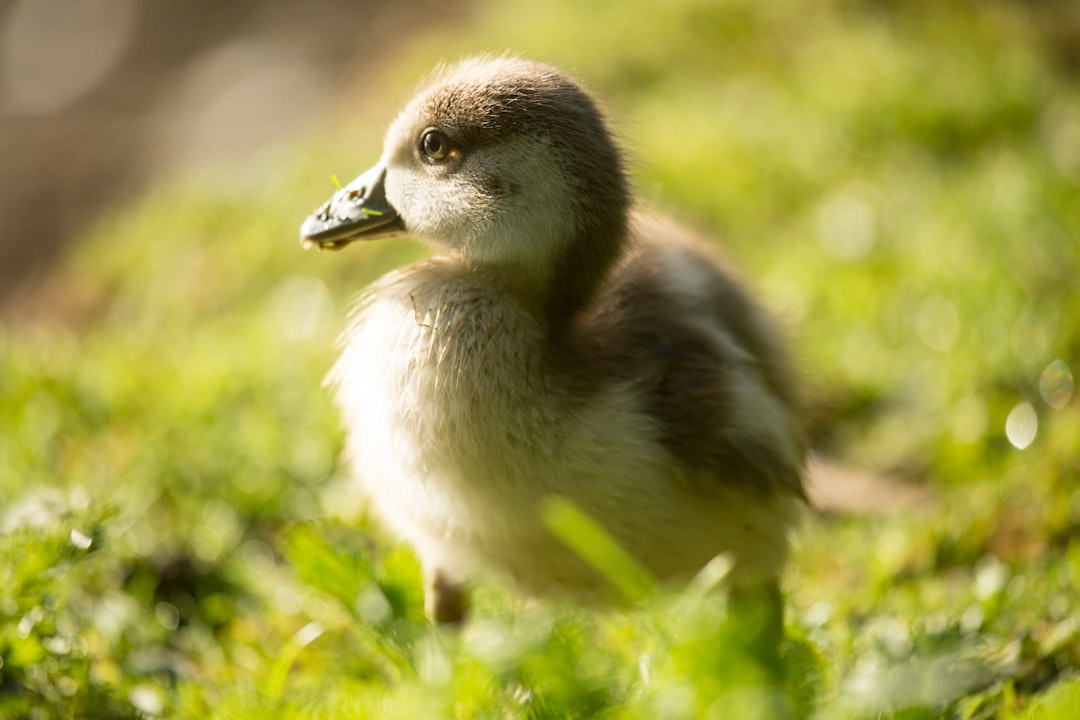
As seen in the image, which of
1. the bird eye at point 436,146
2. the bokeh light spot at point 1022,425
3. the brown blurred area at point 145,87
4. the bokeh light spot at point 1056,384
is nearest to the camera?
the bird eye at point 436,146

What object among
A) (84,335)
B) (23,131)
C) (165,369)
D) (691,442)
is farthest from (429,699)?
(23,131)

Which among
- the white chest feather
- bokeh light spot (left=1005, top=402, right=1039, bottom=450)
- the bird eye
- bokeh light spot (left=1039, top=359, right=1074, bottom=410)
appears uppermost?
the bird eye

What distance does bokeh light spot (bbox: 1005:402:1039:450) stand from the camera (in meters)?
3.36

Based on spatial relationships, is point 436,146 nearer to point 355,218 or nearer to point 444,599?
point 355,218

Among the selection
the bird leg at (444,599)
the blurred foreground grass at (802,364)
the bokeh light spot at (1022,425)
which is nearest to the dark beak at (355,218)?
the blurred foreground grass at (802,364)

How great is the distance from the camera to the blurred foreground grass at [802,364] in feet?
6.14

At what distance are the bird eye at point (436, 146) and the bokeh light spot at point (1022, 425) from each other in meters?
2.13

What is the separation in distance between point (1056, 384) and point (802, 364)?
41.2 inches

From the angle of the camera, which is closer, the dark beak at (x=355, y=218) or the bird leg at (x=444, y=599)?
the dark beak at (x=355, y=218)

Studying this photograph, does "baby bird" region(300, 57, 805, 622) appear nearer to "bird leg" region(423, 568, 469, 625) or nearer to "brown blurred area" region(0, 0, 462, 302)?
"bird leg" region(423, 568, 469, 625)

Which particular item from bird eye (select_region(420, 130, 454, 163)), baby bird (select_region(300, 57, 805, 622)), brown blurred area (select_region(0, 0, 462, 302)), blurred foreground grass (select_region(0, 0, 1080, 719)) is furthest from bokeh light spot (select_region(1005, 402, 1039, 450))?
brown blurred area (select_region(0, 0, 462, 302))

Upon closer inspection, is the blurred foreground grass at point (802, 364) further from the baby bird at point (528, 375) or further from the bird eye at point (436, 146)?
the bird eye at point (436, 146)

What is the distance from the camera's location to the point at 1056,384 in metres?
3.55

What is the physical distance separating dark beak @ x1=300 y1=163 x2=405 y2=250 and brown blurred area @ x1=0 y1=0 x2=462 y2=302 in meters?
5.02
